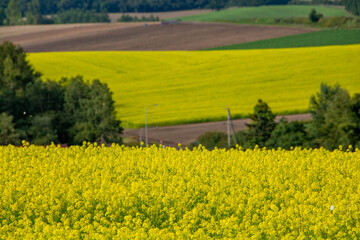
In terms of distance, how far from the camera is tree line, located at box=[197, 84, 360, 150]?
197ft

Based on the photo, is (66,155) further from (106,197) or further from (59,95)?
(59,95)

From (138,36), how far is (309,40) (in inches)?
1069

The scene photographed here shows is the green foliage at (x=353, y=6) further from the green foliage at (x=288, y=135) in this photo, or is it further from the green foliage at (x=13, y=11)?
the green foliage at (x=288, y=135)

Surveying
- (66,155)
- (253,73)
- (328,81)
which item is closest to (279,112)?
(328,81)

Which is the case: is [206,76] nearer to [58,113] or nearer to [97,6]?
[58,113]

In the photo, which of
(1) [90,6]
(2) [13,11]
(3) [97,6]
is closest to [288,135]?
(2) [13,11]

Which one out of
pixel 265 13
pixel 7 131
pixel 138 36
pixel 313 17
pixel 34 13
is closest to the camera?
pixel 7 131

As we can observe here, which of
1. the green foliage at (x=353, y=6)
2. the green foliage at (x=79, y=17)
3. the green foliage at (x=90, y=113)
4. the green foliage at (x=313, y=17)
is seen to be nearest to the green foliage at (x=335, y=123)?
the green foliage at (x=90, y=113)

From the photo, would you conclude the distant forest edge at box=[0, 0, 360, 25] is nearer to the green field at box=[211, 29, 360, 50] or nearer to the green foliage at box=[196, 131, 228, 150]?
the green field at box=[211, 29, 360, 50]

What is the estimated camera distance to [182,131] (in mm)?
72625

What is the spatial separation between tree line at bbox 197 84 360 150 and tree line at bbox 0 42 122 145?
1080 cm

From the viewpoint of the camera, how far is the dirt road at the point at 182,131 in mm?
68438

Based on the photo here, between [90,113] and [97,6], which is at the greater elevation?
[90,113]

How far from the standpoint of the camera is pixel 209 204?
68.2 ft
